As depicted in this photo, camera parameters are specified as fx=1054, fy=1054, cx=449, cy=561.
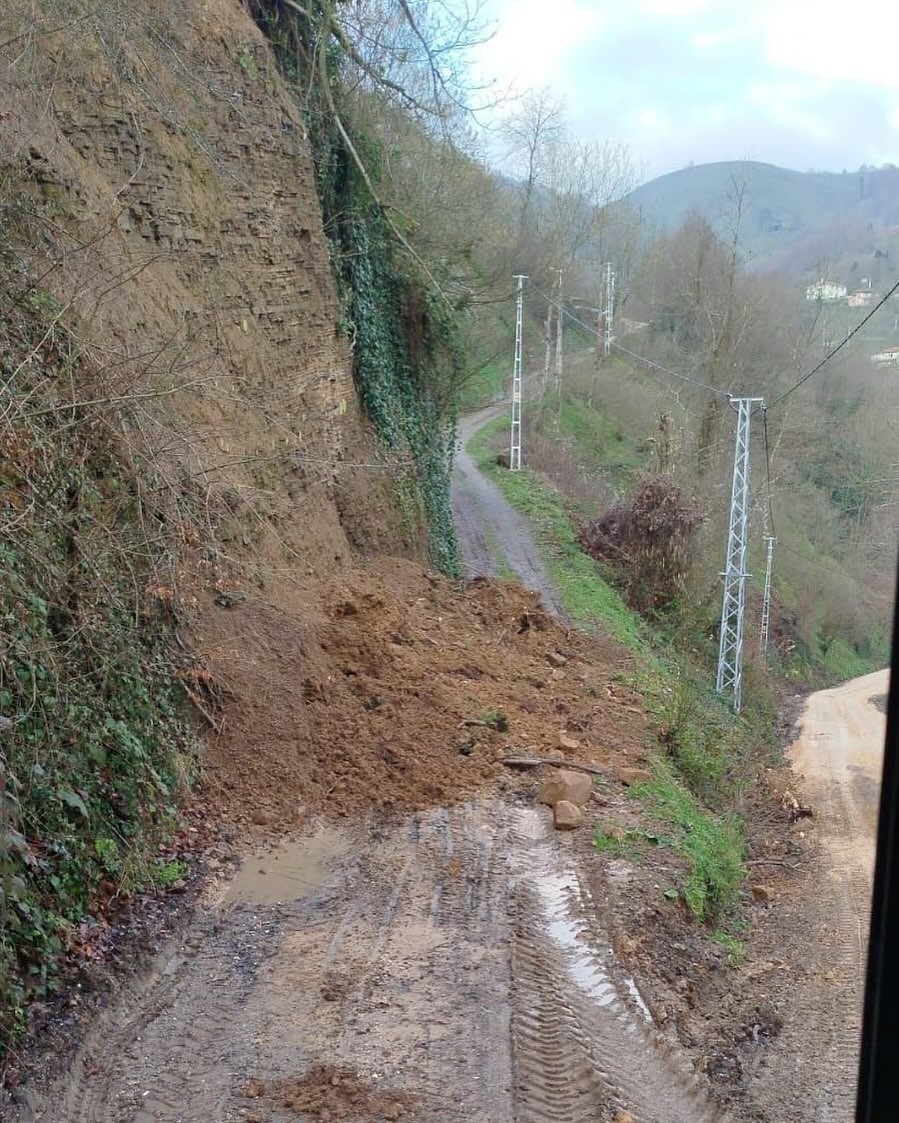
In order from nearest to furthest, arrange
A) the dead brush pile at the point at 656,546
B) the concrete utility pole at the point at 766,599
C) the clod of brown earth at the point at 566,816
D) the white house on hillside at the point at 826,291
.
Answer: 1. the clod of brown earth at the point at 566,816
2. the dead brush pile at the point at 656,546
3. the white house on hillside at the point at 826,291
4. the concrete utility pole at the point at 766,599

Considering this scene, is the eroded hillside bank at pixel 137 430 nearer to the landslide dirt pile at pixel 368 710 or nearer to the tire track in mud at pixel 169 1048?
the landslide dirt pile at pixel 368 710

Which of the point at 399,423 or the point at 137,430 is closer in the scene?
the point at 137,430

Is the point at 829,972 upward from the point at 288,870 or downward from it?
downward

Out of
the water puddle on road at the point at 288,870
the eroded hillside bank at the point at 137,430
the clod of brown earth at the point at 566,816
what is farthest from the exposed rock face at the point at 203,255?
the clod of brown earth at the point at 566,816

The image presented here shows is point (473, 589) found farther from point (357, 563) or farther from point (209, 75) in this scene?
point (209, 75)

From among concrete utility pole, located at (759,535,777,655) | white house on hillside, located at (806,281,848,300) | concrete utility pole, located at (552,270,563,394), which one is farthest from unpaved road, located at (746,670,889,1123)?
concrete utility pole, located at (552,270,563,394)

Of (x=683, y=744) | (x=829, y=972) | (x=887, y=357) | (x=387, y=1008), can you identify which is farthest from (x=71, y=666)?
(x=887, y=357)

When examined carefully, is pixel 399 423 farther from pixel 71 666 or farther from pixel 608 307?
pixel 608 307

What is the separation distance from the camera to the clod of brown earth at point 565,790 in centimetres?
895

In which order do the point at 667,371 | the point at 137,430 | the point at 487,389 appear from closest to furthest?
the point at 137,430
the point at 667,371
the point at 487,389

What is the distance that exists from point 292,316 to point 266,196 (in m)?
1.59

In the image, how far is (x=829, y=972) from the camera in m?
8.17

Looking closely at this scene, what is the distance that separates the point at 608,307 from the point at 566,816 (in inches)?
1700

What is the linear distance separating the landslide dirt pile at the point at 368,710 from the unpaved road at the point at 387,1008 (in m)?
0.83
